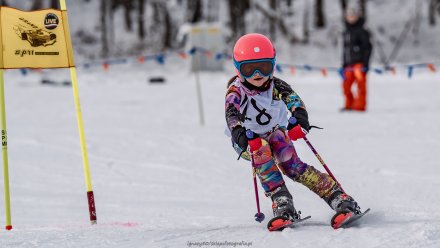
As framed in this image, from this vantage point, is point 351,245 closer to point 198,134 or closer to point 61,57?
point 61,57

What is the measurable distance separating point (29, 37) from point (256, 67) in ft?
5.61

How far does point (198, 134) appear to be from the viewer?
10.7m

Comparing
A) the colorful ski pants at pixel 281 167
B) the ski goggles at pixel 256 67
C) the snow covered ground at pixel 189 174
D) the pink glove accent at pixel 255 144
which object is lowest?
the snow covered ground at pixel 189 174

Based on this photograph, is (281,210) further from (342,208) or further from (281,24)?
(281,24)

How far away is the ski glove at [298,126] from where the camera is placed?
4320 millimetres

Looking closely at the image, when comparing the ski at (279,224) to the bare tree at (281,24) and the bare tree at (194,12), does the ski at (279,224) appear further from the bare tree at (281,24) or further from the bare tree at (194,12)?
the bare tree at (281,24)

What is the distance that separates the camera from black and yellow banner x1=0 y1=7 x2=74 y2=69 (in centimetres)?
451

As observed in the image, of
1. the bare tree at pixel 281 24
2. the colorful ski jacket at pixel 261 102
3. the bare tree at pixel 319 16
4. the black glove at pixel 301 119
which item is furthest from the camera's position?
the bare tree at pixel 319 16

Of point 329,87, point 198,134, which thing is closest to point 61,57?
point 198,134

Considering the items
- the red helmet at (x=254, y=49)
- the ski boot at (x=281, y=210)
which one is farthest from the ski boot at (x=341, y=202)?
the red helmet at (x=254, y=49)

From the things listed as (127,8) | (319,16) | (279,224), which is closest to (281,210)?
(279,224)

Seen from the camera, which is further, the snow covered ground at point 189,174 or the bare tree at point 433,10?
the bare tree at point 433,10

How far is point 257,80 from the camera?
4566 millimetres

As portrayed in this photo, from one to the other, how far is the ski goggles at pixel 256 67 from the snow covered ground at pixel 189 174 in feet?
3.74
